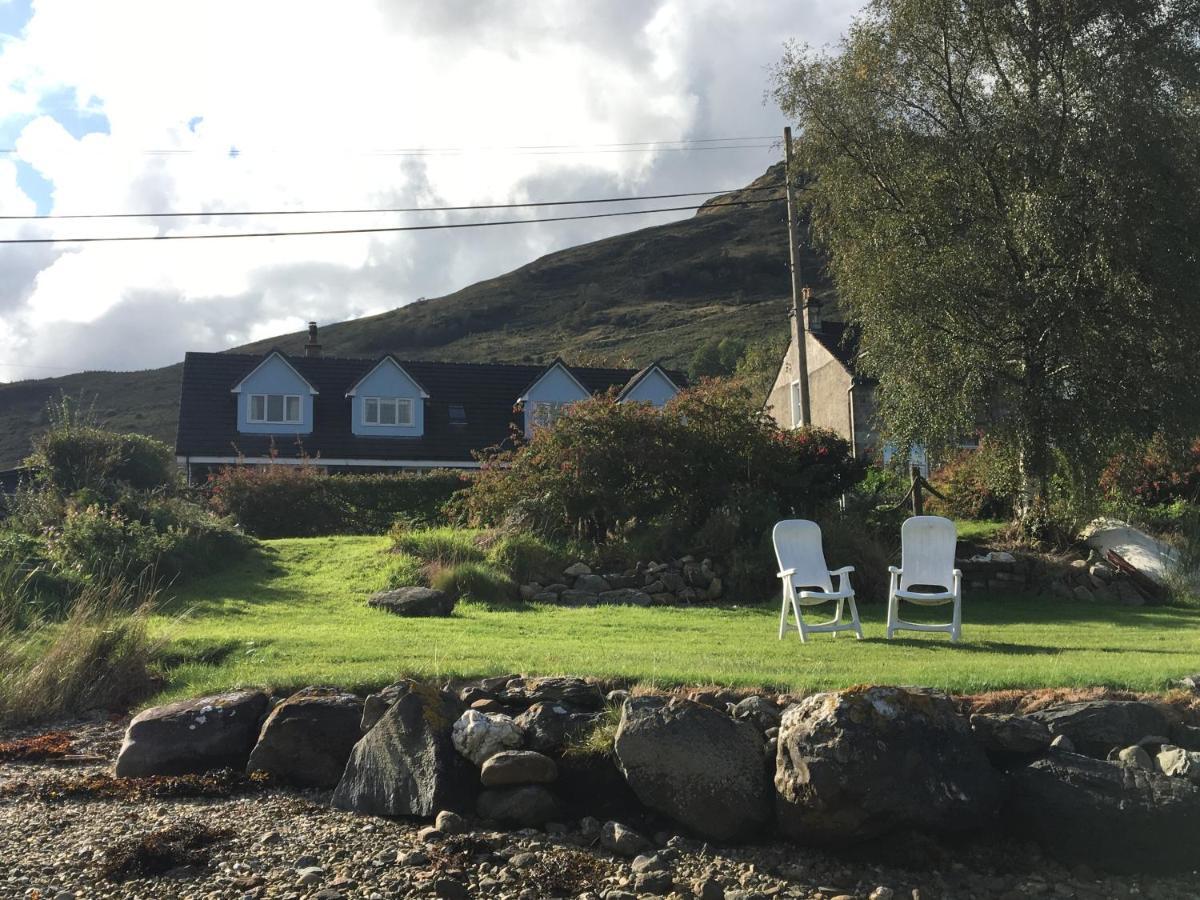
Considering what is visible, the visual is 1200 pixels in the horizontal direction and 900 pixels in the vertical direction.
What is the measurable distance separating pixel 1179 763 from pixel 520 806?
390 cm

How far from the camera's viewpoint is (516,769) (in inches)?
261

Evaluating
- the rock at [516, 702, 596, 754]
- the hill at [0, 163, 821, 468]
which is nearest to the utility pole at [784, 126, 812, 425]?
the rock at [516, 702, 596, 754]

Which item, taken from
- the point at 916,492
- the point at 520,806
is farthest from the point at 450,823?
the point at 916,492

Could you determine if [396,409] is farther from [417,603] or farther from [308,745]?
[308,745]

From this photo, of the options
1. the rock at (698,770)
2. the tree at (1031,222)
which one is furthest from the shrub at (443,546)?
the rock at (698,770)

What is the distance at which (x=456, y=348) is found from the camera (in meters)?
99.7

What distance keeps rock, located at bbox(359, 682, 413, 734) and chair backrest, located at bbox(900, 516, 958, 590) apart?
6.59 meters

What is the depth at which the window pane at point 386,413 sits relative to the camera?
123 ft

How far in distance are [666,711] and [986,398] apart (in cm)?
1294

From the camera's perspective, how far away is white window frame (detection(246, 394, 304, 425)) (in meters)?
36.8

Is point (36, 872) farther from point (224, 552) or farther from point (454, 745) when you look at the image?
point (224, 552)

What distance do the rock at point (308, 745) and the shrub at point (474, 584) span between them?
7169 millimetres

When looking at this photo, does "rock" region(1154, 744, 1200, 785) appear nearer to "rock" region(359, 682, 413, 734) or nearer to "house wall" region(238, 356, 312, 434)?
"rock" region(359, 682, 413, 734)

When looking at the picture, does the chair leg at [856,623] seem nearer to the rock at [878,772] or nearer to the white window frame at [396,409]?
the rock at [878,772]
